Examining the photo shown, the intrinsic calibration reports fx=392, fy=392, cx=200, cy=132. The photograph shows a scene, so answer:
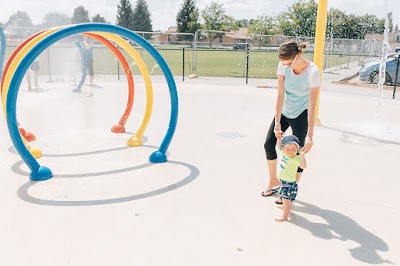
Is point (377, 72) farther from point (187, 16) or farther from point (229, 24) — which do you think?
point (229, 24)

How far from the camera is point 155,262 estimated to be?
3021mm

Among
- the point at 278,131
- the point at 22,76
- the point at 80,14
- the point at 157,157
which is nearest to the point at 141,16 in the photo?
the point at 80,14

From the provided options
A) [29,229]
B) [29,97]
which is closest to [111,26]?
A: [29,229]

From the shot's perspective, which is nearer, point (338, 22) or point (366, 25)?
point (338, 22)

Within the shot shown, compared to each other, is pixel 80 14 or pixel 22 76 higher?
pixel 80 14

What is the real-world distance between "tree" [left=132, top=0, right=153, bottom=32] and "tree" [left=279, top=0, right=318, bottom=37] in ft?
92.8

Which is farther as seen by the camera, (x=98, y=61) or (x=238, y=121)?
(x=98, y=61)

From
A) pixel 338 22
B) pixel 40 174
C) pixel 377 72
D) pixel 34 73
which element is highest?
pixel 338 22

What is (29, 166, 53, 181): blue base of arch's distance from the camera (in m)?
4.68

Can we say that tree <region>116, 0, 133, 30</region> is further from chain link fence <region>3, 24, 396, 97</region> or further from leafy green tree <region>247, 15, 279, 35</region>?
chain link fence <region>3, 24, 396, 97</region>

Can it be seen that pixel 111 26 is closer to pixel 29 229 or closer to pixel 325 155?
pixel 29 229

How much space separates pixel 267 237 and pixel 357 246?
2.46ft

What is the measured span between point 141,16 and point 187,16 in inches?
410

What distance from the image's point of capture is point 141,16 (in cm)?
8350
